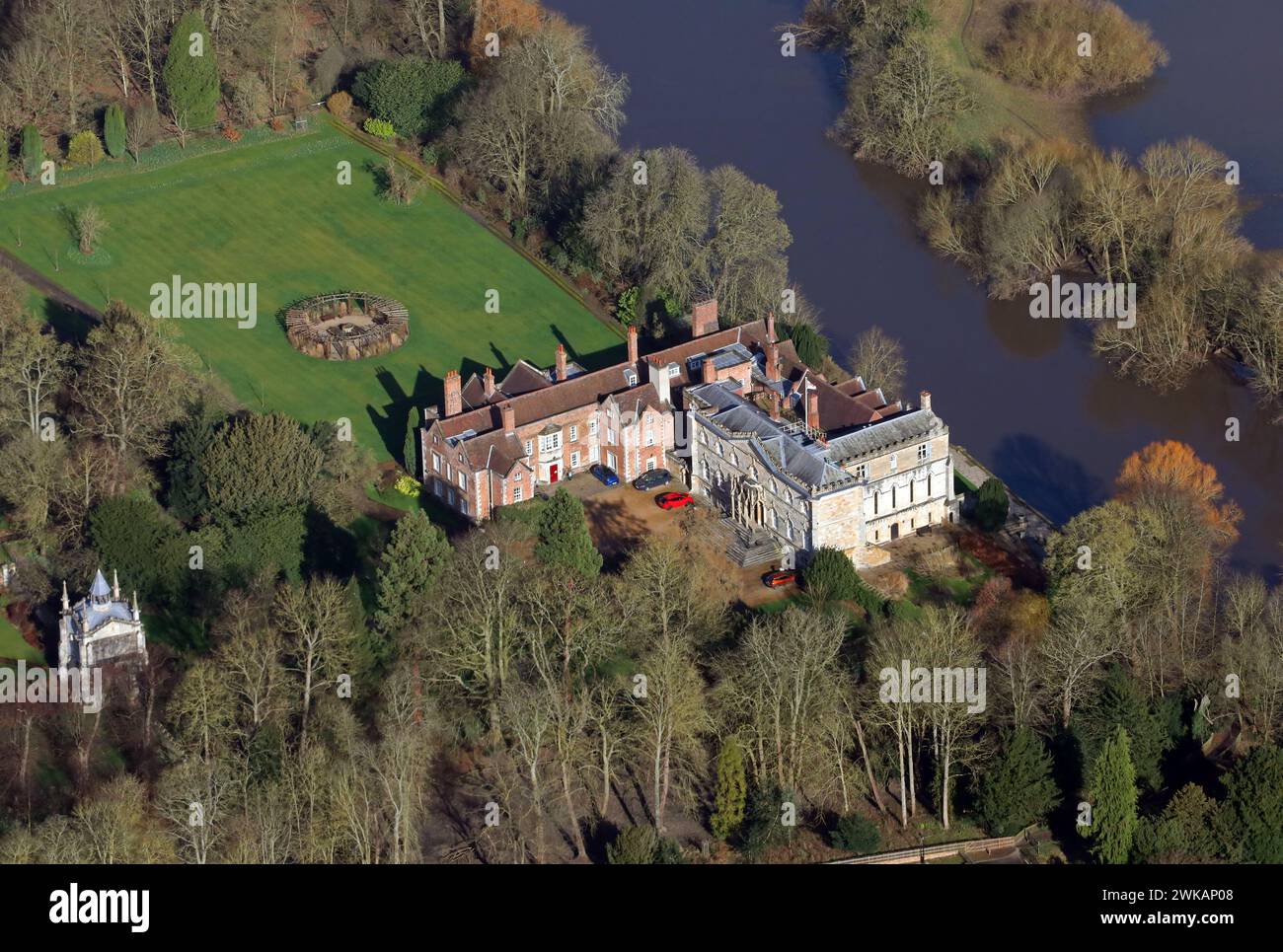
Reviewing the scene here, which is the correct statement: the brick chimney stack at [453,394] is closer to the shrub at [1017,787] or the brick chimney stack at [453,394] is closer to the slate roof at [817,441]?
the slate roof at [817,441]

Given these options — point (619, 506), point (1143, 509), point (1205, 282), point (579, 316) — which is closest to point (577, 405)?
point (619, 506)

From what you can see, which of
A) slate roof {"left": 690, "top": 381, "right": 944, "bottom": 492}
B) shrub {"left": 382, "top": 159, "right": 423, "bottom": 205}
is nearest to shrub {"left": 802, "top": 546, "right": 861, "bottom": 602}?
slate roof {"left": 690, "top": 381, "right": 944, "bottom": 492}

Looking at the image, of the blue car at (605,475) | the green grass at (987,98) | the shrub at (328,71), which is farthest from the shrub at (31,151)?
the green grass at (987,98)

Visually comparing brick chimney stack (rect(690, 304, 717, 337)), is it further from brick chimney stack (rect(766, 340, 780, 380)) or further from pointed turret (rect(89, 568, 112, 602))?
pointed turret (rect(89, 568, 112, 602))

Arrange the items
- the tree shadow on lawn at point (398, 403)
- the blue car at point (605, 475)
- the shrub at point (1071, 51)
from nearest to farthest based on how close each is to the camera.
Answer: the blue car at point (605, 475) < the tree shadow on lawn at point (398, 403) < the shrub at point (1071, 51)

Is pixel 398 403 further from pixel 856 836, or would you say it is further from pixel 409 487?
pixel 856 836

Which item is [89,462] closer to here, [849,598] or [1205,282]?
[849,598]
